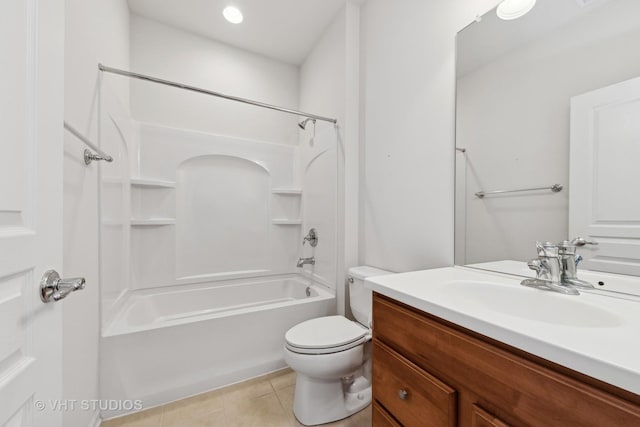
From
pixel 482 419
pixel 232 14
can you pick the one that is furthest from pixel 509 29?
pixel 232 14

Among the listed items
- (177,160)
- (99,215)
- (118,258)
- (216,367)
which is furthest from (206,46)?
(216,367)

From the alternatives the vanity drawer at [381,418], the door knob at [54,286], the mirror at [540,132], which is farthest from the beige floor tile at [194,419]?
the mirror at [540,132]

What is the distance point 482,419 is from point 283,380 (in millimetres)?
1393

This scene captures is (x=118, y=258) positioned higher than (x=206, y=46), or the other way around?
(x=206, y=46)

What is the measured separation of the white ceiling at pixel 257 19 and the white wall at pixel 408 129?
48 centimetres

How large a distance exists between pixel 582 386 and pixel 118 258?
2261 mm

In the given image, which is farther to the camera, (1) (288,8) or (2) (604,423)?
(1) (288,8)

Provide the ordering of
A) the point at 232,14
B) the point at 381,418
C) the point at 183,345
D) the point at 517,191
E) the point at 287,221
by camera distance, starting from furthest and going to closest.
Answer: the point at 287,221, the point at 232,14, the point at 183,345, the point at 517,191, the point at 381,418

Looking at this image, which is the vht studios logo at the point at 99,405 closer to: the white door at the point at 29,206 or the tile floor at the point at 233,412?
the tile floor at the point at 233,412

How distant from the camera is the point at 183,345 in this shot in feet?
4.84

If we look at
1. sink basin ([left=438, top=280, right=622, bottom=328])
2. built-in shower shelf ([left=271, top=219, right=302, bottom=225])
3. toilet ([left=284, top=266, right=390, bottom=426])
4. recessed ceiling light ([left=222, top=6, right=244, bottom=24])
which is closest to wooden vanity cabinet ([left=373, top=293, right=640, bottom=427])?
sink basin ([left=438, top=280, right=622, bottom=328])

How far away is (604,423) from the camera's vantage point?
1.33 ft

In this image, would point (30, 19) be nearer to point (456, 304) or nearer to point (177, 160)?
point (456, 304)

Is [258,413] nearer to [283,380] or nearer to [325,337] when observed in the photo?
[283,380]
